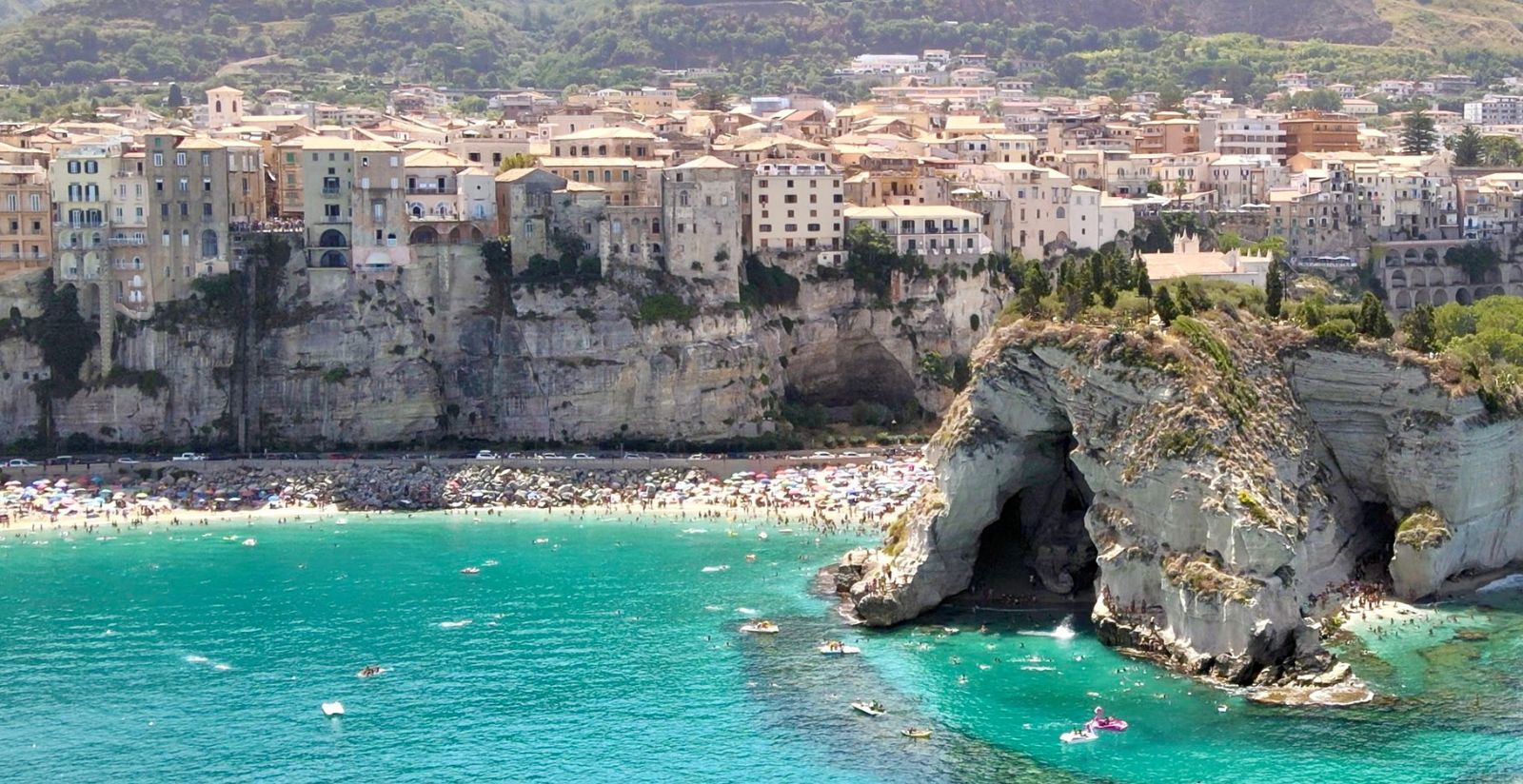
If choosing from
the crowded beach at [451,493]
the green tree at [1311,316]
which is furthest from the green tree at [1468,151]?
the green tree at [1311,316]

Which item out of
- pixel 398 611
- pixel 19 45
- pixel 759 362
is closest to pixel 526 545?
pixel 398 611

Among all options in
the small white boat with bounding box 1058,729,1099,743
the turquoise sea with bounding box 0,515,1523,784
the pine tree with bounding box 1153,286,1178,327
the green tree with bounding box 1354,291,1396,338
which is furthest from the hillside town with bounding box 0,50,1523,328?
the small white boat with bounding box 1058,729,1099,743

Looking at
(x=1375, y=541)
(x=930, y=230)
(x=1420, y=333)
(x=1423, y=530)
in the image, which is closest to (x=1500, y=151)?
(x=930, y=230)

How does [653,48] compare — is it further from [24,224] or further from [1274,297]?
[1274,297]

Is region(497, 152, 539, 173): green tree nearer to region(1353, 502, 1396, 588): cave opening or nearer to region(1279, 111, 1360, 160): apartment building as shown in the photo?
region(1353, 502, 1396, 588): cave opening

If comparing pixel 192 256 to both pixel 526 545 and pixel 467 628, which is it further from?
pixel 467 628
